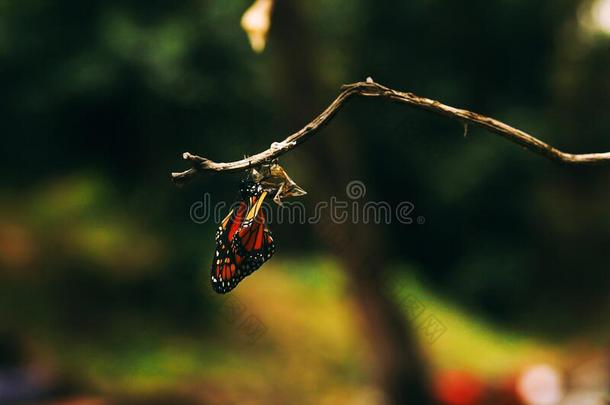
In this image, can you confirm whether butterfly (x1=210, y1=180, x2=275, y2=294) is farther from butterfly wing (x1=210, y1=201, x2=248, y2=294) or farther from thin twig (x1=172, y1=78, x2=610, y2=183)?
thin twig (x1=172, y1=78, x2=610, y2=183)

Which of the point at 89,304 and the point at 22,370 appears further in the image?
the point at 89,304

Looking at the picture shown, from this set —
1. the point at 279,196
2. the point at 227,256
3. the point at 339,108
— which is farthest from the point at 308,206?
the point at 339,108

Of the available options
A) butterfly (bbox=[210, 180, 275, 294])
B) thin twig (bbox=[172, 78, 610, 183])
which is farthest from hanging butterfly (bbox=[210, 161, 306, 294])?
thin twig (bbox=[172, 78, 610, 183])

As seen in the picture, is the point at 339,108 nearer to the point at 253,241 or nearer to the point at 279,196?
the point at 279,196

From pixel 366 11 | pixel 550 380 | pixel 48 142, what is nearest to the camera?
pixel 550 380

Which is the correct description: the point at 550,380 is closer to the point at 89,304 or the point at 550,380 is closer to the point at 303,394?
the point at 303,394

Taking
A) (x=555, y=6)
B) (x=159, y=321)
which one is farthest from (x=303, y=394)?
(x=555, y=6)

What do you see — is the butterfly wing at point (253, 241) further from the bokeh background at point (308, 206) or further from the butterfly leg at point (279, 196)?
the bokeh background at point (308, 206)
